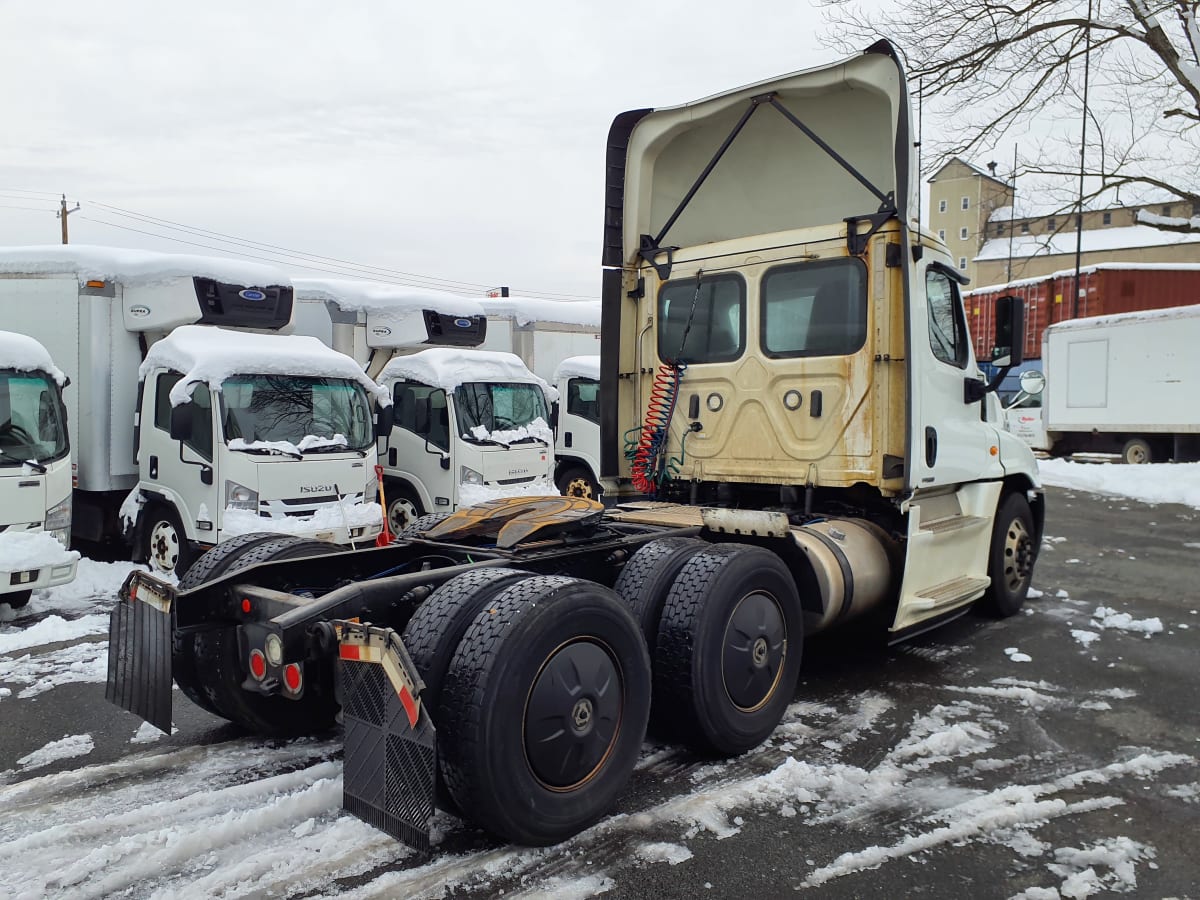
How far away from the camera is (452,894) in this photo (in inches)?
122

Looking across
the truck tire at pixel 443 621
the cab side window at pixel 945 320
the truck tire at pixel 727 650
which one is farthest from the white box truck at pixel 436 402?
the truck tire at pixel 443 621

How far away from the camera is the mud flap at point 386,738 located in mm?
3016

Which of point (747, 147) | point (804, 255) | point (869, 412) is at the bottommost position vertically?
point (869, 412)

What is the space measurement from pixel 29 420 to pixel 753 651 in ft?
21.5

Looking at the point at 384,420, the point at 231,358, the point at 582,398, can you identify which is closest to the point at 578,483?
the point at 582,398

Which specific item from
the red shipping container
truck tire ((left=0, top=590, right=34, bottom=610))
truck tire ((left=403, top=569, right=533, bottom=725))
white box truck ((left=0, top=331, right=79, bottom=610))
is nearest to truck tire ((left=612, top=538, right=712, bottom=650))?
truck tire ((left=403, top=569, right=533, bottom=725))

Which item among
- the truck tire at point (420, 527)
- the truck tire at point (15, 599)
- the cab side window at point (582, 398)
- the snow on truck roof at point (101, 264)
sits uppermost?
the snow on truck roof at point (101, 264)

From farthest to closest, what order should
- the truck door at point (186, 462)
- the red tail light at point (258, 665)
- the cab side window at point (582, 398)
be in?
the cab side window at point (582, 398), the truck door at point (186, 462), the red tail light at point (258, 665)

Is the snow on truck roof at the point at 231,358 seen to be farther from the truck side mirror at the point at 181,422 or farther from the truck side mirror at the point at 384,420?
the truck side mirror at the point at 384,420

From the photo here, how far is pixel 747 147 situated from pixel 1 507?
6.40 m

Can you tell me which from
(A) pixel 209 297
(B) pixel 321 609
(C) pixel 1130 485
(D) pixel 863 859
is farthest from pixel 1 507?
(C) pixel 1130 485

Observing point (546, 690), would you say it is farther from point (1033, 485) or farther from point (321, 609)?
point (1033, 485)

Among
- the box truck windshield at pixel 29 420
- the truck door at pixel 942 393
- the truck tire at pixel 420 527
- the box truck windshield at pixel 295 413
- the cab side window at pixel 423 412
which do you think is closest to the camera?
the truck tire at pixel 420 527

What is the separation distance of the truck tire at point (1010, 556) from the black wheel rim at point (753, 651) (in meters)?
2.94
